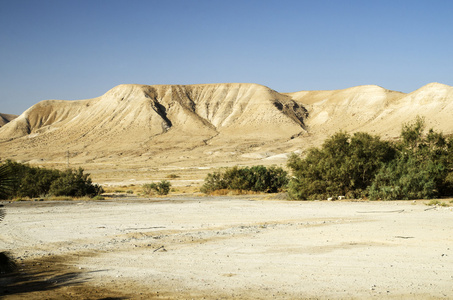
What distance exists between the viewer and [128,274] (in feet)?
28.5

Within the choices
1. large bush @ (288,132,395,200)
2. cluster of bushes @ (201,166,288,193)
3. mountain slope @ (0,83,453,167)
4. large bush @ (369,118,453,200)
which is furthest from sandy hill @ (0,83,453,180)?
large bush @ (369,118,453,200)

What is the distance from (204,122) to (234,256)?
114 metres

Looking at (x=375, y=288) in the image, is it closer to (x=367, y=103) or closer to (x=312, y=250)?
(x=312, y=250)

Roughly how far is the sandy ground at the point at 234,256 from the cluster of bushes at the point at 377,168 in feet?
17.5

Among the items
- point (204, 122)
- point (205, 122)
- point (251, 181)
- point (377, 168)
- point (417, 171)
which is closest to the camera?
point (417, 171)

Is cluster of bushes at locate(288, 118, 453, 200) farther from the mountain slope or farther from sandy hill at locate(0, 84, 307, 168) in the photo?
sandy hill at locate(0, 84, 307, 168)

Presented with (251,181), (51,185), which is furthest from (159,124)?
(51,185)

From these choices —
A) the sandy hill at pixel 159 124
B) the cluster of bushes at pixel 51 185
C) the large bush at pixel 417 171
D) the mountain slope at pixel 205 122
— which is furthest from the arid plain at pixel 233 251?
the sandy hill at pixel 159 124

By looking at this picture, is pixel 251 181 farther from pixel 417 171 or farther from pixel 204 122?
pixel 204 122

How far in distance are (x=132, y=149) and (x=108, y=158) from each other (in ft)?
22.6

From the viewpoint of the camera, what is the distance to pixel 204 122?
12300cm

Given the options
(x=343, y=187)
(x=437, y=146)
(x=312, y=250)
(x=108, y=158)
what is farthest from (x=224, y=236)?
(x=108, y=158)

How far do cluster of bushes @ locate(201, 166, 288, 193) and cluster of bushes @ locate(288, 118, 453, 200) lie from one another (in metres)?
6.56

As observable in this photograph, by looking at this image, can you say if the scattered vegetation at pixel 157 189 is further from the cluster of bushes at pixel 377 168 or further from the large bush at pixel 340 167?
the large bush at pixel 340 167
